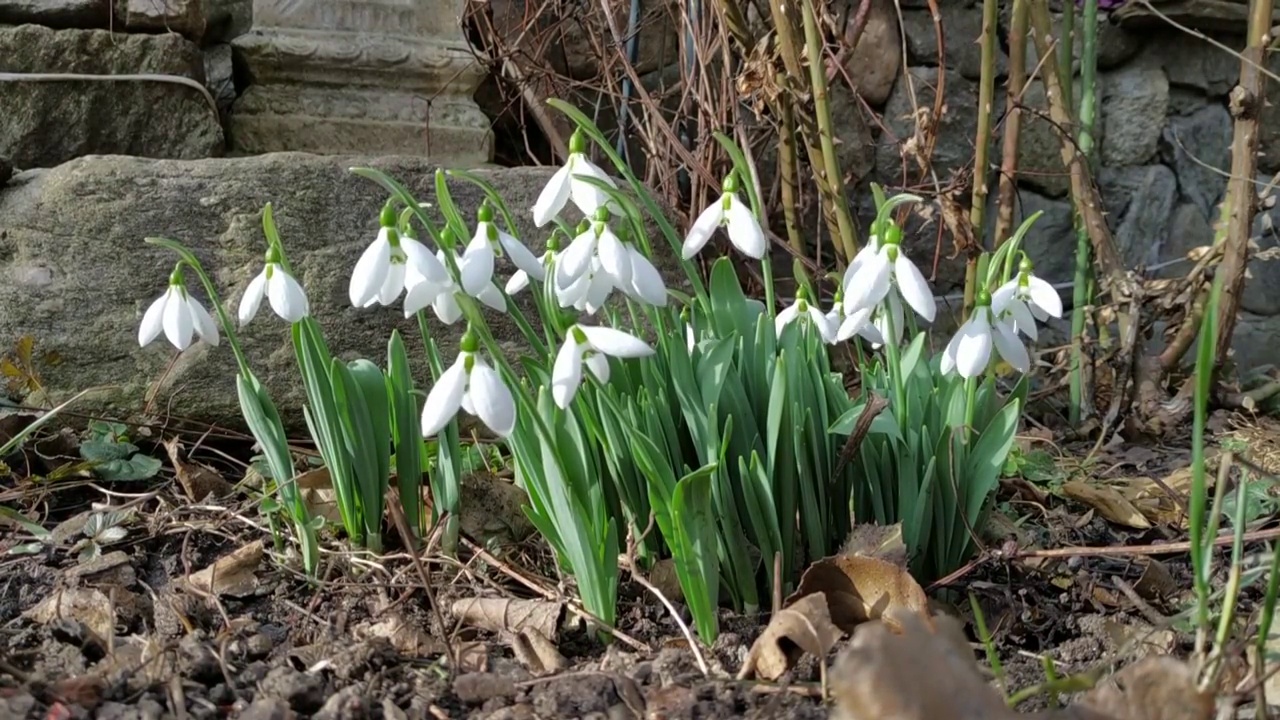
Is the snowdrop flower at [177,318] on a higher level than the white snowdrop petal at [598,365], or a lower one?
lower

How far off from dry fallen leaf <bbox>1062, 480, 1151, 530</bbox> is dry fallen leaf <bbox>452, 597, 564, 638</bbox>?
1.03m

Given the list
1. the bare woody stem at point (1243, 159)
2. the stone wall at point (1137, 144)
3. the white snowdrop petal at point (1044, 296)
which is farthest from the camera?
the stone wall at point (1137, 144)

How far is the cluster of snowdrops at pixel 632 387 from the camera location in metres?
1.17

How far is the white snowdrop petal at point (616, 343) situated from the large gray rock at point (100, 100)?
2160mm

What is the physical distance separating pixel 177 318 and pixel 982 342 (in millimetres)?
975

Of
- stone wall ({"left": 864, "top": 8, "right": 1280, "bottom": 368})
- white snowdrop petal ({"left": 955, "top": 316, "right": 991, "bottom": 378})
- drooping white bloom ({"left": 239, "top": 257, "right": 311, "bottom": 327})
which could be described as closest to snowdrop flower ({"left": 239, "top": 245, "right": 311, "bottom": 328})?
drooping white bloom ({"left": 239, "top": 257, "right": 311, "bottom": 327})

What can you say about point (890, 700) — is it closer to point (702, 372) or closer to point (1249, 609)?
point (702, 372)

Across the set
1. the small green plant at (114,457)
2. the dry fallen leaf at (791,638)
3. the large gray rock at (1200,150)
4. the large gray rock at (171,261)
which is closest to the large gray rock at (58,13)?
the large gray rock at (171,261)

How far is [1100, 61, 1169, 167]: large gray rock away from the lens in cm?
364

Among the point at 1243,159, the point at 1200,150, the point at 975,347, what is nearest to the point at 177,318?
the point at 975,347

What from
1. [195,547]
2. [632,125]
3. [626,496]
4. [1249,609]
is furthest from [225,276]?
[1249,609]

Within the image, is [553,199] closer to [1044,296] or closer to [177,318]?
[177,318]

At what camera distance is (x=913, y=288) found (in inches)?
47.6

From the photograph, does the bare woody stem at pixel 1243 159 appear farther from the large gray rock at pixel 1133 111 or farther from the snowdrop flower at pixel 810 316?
the snowdrop flower at pixel 810 316
